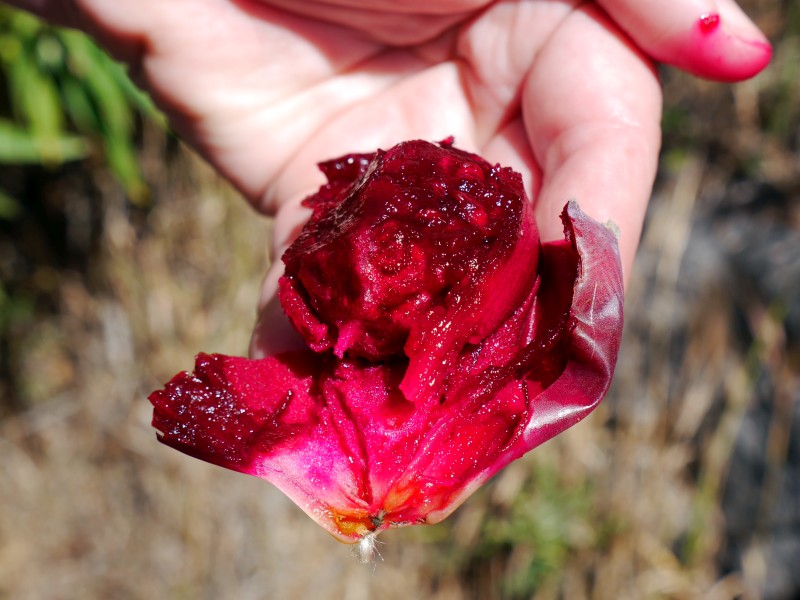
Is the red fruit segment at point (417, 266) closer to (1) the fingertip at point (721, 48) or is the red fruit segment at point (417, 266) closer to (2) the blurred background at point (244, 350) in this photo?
(1) the fingertip at point (721, 48)

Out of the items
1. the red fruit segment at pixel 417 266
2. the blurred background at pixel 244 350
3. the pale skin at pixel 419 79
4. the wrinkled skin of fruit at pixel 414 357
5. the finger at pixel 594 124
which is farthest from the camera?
the blurred background at pixel 244 350

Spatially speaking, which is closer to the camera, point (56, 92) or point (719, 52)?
point (719, 52)

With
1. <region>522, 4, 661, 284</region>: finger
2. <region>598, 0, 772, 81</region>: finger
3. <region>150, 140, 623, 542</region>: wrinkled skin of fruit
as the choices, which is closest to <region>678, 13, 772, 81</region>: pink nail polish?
<region>598, 0, 772, 81</region>: finger

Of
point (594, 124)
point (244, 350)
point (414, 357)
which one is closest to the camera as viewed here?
point (414, 357)

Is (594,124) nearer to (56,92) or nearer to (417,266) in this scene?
(417,266)

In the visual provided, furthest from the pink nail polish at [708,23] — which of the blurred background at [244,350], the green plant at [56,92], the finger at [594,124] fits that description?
the green plant at [56,92]

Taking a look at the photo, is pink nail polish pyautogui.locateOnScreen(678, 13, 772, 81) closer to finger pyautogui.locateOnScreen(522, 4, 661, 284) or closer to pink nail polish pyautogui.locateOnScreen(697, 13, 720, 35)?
pink nail polish pyautogui.locateOnScreen(697, 13, 720, 35)

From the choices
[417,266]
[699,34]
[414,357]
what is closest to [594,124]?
[699,34]
